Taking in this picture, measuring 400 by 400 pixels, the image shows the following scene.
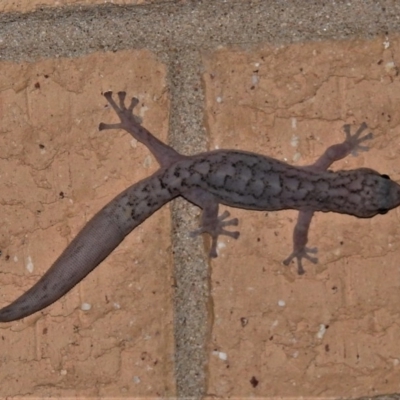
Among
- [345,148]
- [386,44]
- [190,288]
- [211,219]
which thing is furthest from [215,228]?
[386,44]

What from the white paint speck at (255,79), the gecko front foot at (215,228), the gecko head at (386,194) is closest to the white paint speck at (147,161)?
the gecko front foot at (215,228)

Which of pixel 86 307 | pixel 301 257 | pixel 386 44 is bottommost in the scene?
pixel 86 307

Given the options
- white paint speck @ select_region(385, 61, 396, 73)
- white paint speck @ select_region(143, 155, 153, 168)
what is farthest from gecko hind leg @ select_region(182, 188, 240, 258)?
white paint speck @ select_region(385, 61, 396, 73)

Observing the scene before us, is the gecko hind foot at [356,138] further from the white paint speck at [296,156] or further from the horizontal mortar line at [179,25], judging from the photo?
the horizontal mortar line at [179,25]

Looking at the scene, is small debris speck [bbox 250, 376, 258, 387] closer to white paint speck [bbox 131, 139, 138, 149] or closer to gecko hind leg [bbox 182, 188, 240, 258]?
gecko hind leg [bbox 182, 188, 240, 258]

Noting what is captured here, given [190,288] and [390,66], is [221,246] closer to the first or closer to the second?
[190,288]

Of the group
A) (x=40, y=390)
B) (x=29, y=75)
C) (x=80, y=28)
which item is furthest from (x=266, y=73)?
(x=40, y=390)

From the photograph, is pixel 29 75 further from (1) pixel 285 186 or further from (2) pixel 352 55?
(2) pixel 352 55
